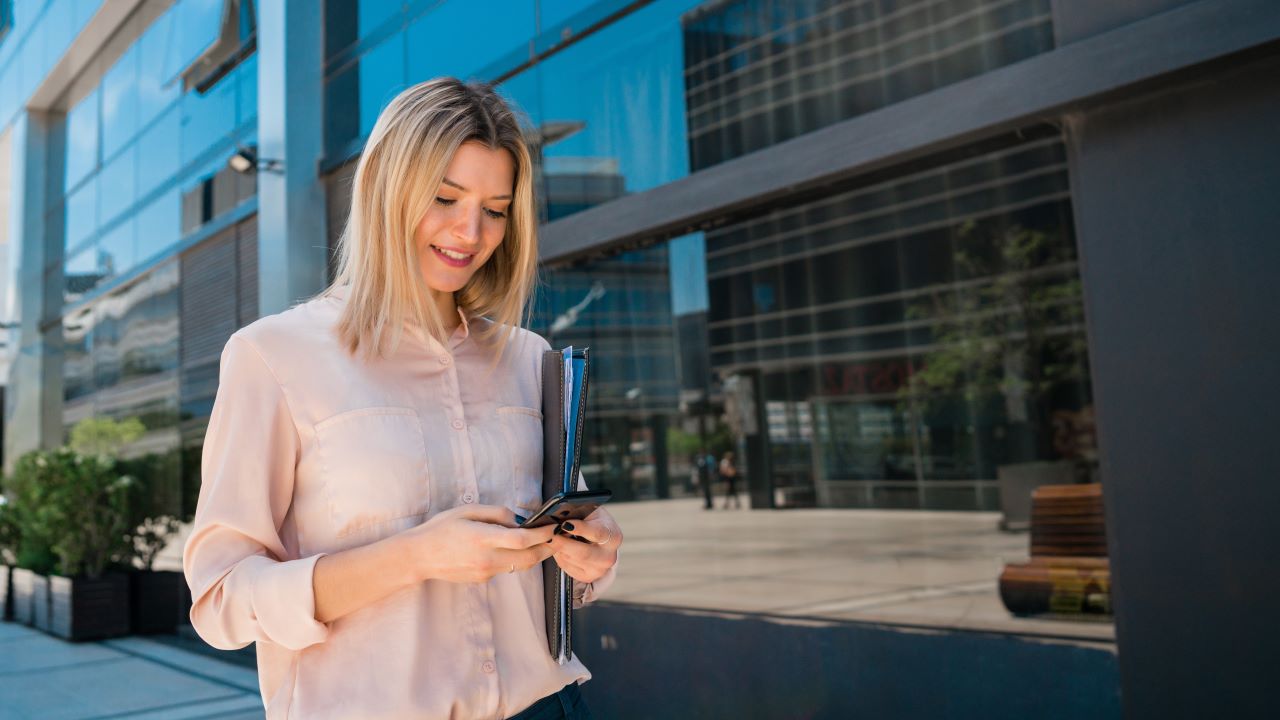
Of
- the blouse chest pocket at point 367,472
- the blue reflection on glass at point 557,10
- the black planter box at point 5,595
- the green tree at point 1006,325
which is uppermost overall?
the blue reflection on glass at point 557,10

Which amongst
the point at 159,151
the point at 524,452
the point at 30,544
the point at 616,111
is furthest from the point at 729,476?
the point at 30,544

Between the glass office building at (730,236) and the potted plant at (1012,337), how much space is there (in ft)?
0.07

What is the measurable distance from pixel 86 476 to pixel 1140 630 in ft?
32.8

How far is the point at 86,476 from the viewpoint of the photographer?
10.3 m

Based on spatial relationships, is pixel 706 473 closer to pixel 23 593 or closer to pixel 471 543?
pixel 471 543

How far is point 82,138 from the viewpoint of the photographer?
14.4 meters

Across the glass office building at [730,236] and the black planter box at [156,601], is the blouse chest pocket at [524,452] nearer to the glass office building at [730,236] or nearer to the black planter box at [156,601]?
the glass office building at [730,236]

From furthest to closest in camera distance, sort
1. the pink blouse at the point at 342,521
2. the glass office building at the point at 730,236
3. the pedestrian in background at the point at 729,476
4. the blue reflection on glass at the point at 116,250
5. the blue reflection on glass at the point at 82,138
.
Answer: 1. the blue reflection on glass at the point at 82,138
2. the blue reflection on glass at the point at 116,250
3. the pedestrian in background at the point at 729,476
4. the glass office building at the point at 730,236
5. the pink blouse at the point at 342,521

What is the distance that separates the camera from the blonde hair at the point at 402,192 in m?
1.46

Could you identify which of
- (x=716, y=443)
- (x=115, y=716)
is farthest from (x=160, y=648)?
(x=716, y=443)

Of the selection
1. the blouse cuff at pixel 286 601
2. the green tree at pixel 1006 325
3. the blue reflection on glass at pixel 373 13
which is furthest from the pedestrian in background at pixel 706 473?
the blouse cuff at pixel 286 601

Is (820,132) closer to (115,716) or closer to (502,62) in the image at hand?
(502,62)

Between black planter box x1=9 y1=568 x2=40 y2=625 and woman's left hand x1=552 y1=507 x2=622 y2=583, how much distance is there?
11.5 meters

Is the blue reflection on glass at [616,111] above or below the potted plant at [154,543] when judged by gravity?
above
